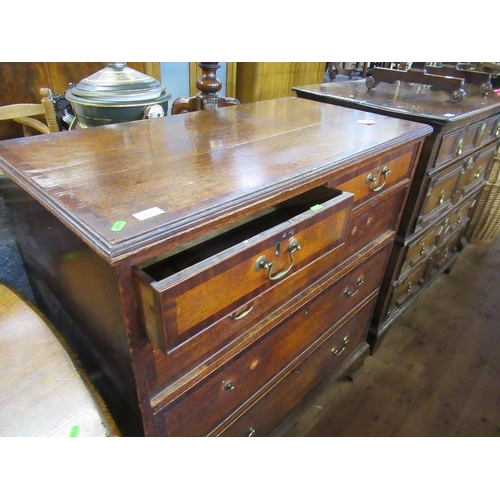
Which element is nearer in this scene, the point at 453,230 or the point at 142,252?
the point at 142,252

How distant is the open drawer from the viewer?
46 centimetres

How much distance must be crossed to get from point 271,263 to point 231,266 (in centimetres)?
9

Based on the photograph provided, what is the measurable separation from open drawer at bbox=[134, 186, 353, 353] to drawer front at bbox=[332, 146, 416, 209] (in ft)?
0.39

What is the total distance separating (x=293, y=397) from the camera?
3.48 ft

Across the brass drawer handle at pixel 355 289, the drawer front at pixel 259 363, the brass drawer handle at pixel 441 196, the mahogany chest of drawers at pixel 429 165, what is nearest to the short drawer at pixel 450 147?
the mahogany chest of drawers at pixel 429 165

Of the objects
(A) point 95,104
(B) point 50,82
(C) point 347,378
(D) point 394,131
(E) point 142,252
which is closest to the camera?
(E) point 142,252

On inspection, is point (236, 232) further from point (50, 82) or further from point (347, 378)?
point (50, 82)

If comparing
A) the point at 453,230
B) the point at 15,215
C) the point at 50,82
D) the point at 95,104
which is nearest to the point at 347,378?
the point at 453,230

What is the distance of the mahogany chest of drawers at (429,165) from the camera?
1119 millimetres

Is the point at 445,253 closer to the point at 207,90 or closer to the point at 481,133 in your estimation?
the point at 481,133

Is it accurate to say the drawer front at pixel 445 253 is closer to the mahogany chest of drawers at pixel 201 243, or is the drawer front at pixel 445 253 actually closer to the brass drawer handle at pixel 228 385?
the mahogany chest of drawers at pixel 201 243

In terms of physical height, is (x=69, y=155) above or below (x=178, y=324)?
above

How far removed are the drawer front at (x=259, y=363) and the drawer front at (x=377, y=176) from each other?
22 centimetres

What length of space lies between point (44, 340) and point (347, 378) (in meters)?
1.09
